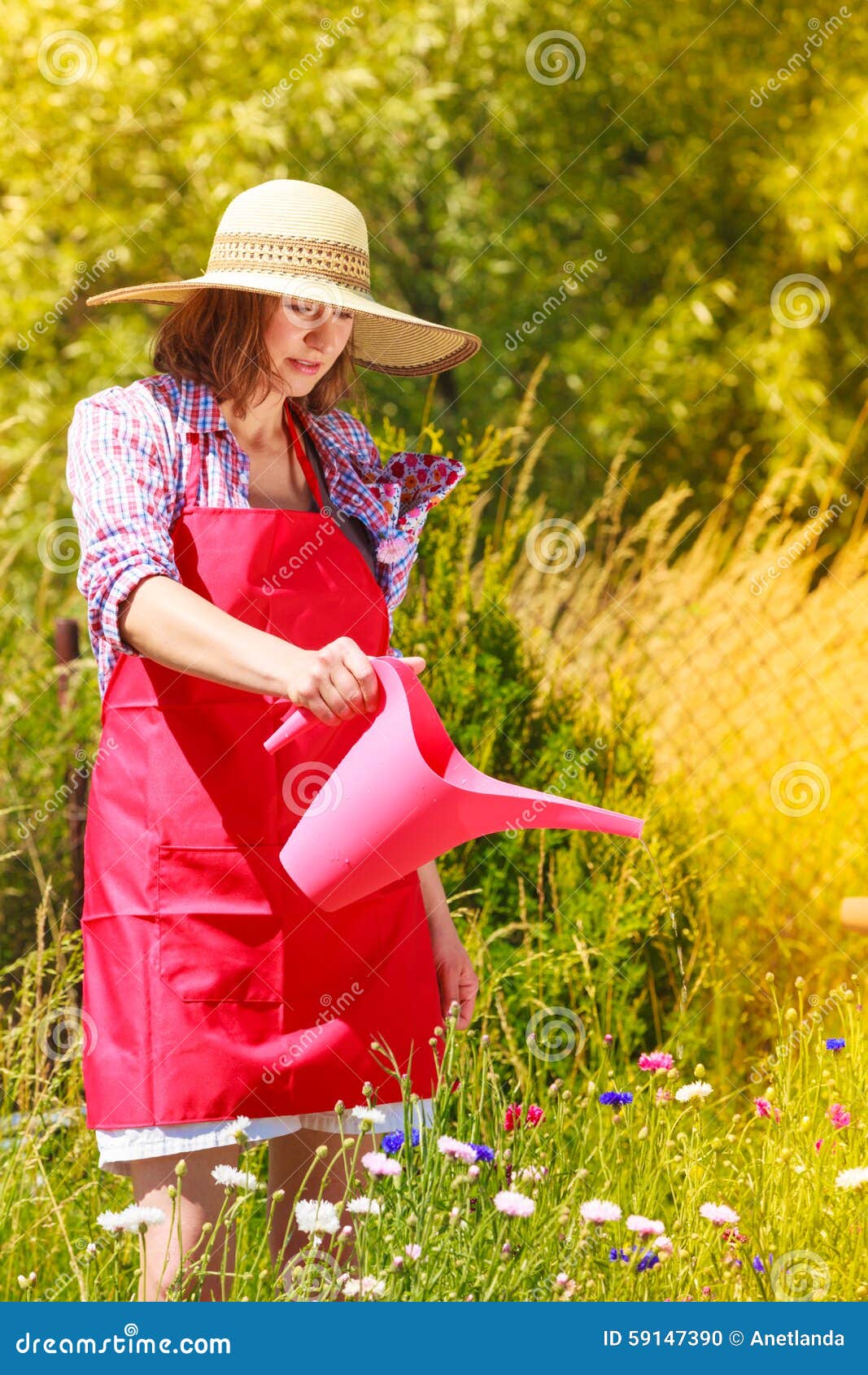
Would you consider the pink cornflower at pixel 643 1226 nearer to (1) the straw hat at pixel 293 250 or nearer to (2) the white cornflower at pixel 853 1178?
(2) the white cornflower at pixel 853 1178

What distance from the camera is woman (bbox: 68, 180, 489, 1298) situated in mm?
1775

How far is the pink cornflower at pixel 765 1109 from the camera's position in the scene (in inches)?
90.4

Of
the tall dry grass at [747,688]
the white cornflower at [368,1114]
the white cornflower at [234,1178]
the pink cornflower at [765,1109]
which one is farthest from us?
the tall dry grass at [747,688]

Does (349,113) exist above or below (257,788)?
above

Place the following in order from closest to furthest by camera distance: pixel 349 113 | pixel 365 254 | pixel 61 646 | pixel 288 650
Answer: pixel 288 650 → pixel 365 254 → pixel 61 646 → pixel 349 113

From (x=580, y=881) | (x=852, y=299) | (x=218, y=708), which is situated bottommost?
(x=580, y=881)

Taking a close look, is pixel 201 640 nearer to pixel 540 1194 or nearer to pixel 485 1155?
pixel 485 1155

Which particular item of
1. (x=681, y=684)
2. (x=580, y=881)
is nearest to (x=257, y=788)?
(x=580, y=881)

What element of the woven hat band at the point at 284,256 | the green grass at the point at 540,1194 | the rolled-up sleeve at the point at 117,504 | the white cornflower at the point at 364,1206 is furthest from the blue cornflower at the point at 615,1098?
the woven hat band at the point at 284,256

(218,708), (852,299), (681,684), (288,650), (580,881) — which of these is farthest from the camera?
(852,299)

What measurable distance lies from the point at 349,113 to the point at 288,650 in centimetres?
707

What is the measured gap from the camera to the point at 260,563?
184 centimetres

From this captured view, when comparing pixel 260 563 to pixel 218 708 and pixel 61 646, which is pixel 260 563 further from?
pixel 61 646

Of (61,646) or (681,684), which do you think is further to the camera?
(681,684)
